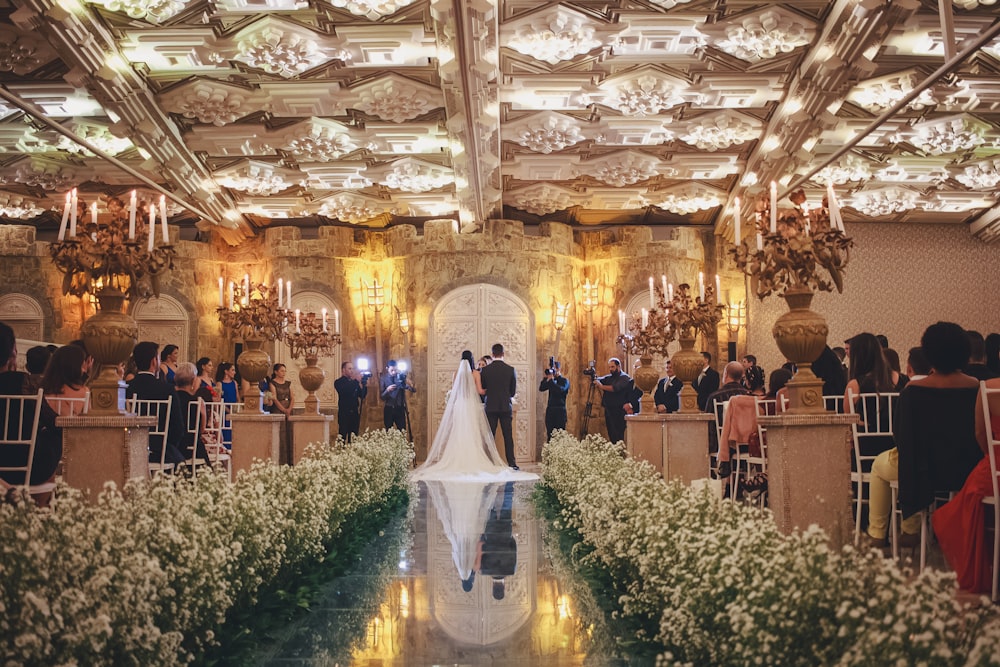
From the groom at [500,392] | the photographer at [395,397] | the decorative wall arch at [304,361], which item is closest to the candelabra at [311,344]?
the groom at [500,392]

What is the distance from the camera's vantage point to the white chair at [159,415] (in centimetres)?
652

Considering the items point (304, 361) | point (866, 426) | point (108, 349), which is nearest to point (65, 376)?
point (108, 349)

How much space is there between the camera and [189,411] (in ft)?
24.6

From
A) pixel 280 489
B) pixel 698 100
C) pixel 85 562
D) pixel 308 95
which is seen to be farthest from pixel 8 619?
pixel 698 100

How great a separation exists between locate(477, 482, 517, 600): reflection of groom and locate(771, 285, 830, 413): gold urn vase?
1.85 meters

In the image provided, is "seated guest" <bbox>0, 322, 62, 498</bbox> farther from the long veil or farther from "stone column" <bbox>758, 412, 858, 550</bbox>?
the long veil

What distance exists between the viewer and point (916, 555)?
5.51 metres

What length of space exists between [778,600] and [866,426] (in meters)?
3.38

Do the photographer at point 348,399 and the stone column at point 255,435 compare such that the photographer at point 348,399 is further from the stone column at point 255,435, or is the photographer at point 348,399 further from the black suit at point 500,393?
the stone column at point 255,435

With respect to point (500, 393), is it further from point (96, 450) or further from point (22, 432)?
point (22, 432)

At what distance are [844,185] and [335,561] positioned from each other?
41.8ft

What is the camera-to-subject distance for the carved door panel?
16312 mm

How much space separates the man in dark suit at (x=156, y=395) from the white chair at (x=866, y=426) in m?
4.93

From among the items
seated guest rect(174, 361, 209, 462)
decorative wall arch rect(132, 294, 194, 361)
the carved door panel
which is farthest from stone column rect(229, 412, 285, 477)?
decorative wall arch rect(132, 294, 194, 361)
